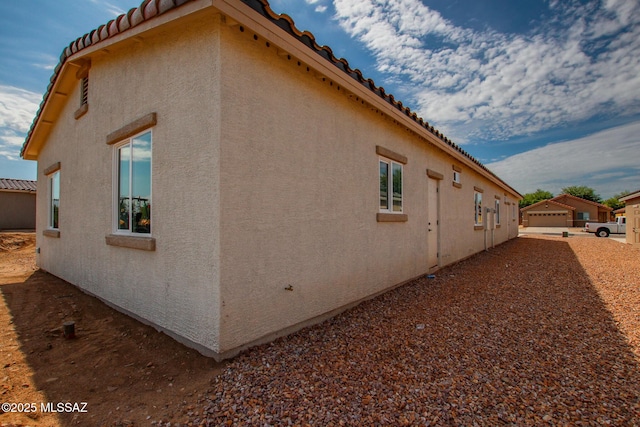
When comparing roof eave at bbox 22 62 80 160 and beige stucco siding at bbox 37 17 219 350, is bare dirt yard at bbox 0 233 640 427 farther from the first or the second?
roof eave at bbox 22 62 80 160

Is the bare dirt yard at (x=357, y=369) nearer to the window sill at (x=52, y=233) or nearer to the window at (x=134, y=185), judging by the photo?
the window at (x=134, y=185)

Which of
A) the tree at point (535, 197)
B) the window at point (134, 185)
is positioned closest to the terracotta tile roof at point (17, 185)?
the window at point (134, 185)

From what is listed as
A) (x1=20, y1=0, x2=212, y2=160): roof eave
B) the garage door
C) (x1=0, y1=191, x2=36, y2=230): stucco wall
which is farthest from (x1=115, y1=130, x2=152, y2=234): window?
the garage door

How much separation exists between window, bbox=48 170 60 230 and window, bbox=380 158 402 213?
7.39m

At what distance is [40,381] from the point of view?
2914 mm

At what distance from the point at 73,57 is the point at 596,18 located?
11.3 meters

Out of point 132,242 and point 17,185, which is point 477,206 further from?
point 17,185

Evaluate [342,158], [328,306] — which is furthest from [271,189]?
[328,306]

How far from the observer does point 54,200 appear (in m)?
7.47

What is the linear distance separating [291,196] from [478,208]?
11294 mm

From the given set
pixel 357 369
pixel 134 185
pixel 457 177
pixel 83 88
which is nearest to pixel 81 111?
pixel 83 88

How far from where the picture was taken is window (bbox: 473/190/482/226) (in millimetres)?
12180

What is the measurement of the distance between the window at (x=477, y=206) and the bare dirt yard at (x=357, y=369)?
707cm

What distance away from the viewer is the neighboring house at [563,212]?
134 feet
